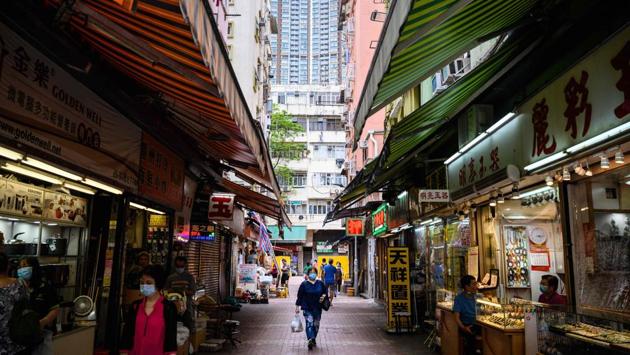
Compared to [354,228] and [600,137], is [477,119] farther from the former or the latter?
[354,228]

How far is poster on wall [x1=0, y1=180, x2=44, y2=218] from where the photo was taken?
6.06 meters

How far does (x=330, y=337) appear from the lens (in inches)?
480

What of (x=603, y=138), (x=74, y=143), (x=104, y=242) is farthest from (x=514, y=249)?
(x=74, y=143)

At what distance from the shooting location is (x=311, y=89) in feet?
160

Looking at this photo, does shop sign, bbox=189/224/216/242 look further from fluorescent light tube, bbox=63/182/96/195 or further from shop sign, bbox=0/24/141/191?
shop sign, bbox=0/24/141/191

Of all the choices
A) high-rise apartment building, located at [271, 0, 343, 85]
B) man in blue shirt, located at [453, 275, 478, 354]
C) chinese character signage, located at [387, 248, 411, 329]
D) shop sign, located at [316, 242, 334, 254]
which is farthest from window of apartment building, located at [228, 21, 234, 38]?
high-rise apartment building, located at [271, 0, 343, 85]

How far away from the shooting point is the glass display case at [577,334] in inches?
192

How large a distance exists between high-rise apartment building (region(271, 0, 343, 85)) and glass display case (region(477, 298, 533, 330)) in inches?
2661

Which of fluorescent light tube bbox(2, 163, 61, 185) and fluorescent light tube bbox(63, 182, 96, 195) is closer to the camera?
fluorescent light tube bbox(2, 163, 61, 185)

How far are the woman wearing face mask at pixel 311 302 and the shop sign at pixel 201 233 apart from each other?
3.72 meters

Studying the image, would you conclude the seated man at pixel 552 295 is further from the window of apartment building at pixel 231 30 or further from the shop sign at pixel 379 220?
the window of apartment building at pixel 231 30

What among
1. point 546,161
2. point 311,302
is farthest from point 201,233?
point 546,161

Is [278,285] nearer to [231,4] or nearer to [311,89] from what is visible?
[231,4]

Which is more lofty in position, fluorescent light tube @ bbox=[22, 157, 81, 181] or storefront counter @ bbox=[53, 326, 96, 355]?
fluorescent light tube @ bbox=[22, 157, 81, 181]
